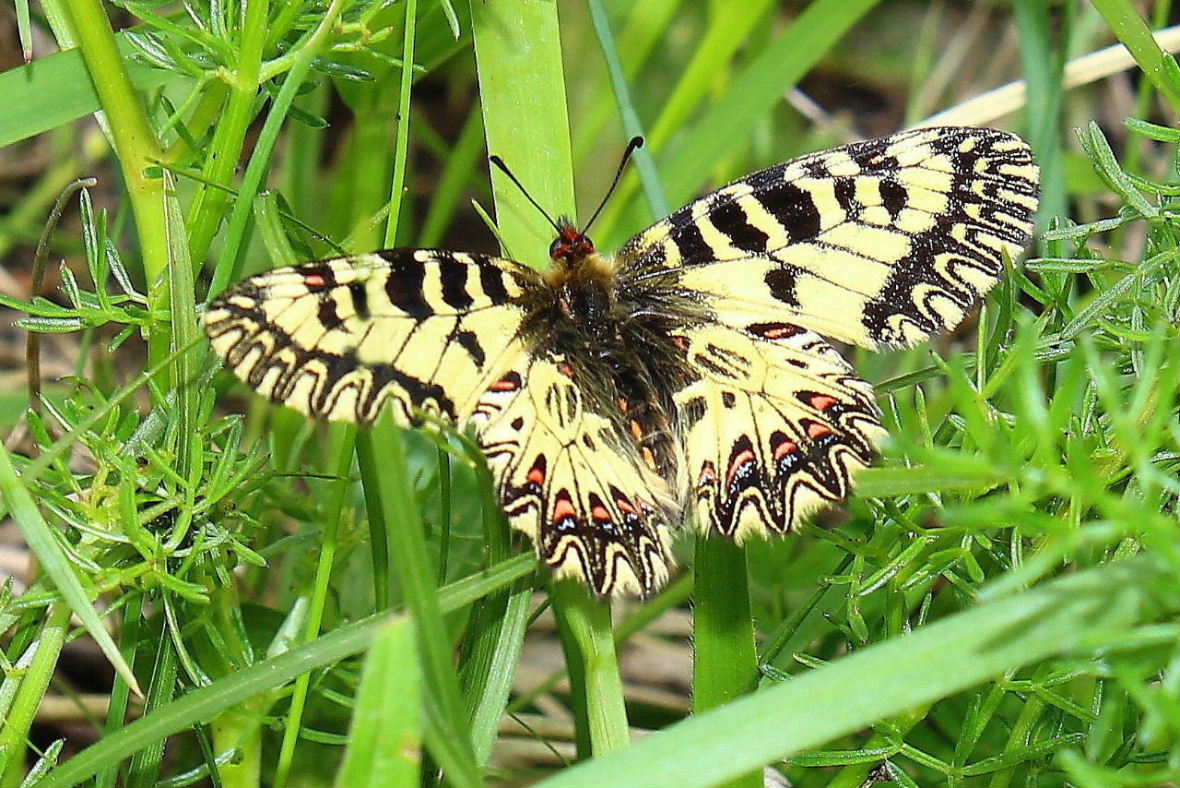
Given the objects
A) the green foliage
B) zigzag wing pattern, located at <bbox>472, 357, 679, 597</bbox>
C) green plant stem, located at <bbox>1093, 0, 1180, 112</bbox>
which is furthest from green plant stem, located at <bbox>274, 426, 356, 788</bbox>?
green plant stem, located at <bbox>1093, 0, 1180, 112</bbox>

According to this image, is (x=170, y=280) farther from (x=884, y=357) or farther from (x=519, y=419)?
(x=884, y=357)

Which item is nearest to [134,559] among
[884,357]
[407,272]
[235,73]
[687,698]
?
[407,272]

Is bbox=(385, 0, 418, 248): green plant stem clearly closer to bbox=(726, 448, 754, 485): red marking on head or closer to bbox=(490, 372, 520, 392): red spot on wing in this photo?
Answer: bbox=(490, 372, 520, 392): red spot on wing

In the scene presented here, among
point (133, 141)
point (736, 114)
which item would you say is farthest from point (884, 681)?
point (736, 114)

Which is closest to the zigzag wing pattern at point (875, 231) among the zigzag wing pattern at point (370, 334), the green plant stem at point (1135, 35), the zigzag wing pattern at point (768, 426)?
the zigzag wing pattern at point (768, 426)

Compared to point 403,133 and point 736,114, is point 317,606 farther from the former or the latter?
point 736,114

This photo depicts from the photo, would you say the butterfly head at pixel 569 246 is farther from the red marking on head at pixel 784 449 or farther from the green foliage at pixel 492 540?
the red marking on head at pixel 784 449
